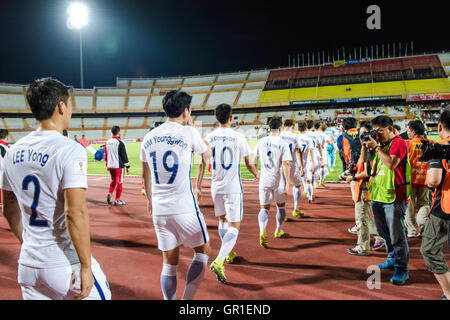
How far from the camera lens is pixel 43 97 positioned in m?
1.92

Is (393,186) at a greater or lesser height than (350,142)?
lesser

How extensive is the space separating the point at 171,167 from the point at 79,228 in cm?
128

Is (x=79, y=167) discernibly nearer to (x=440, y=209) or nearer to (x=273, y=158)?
(x=440, y=209)

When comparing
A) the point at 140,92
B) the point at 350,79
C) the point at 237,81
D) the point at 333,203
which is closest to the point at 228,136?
the point at 333,203

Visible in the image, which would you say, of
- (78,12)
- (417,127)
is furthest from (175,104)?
(78,12)

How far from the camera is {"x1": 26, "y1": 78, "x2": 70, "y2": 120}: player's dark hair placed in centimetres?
191

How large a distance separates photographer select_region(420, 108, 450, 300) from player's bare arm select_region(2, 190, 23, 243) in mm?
3586

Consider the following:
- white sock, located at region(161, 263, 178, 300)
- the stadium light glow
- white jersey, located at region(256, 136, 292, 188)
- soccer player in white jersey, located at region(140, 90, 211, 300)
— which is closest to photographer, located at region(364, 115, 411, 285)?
white jersey, located at region(256, 136, 292, 188)

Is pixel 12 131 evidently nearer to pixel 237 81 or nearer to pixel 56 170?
pixel 237 81

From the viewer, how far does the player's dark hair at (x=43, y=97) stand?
1905 mm

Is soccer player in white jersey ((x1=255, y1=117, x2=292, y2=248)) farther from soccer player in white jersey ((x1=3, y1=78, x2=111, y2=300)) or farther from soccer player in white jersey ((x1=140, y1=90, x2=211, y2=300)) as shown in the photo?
soccer player in white jersey ((x1=3, y1=78, x2=111, y2=300))

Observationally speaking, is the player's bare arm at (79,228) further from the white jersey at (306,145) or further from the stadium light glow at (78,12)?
the stadium light glow at (78,12)

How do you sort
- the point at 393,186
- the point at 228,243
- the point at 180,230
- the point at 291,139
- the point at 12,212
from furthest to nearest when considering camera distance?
the point at 291,139, the point at 228,243, the point at 393,186, the point at 180,230, the point at 12,212
